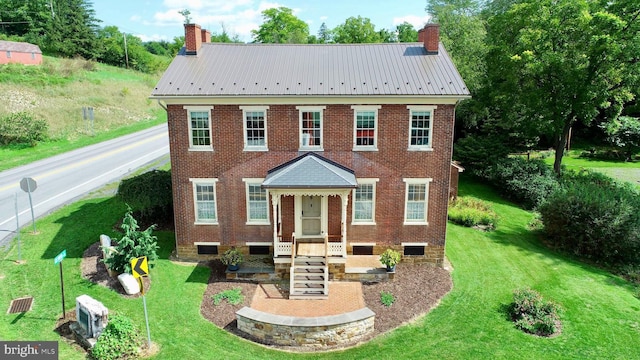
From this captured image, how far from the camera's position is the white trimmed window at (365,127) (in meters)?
16.5

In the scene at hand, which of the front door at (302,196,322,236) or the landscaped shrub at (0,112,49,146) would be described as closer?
the front door at (302,196,322,236)

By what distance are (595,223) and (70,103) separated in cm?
4619

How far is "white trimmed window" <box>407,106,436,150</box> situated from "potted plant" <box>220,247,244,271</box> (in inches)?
325

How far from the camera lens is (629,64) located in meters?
25.5

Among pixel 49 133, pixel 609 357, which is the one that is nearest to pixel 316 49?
pixel 609 357

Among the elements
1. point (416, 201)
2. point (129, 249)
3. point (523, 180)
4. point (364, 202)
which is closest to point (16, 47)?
point (129, 249)

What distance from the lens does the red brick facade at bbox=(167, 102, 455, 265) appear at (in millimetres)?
16594

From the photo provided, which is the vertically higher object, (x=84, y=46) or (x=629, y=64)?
(x=84, y=46)

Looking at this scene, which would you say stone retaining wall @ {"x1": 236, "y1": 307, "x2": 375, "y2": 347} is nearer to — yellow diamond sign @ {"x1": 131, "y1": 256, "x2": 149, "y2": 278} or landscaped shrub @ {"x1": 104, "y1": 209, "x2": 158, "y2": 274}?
yellow diamond sign @ {"x1": 131, "y1": 256, "x2": 149, "y2": 278}

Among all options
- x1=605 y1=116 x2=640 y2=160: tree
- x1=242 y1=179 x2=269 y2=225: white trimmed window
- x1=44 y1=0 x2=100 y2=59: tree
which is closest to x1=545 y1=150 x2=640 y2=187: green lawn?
x1=605 y1=116 x2=640 y2=160: tree

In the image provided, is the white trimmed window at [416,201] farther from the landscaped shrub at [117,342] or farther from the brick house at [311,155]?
the landscaped shrub at [117,342]

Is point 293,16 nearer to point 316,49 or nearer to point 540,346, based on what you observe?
point 316,49

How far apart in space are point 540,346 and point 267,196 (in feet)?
36.2

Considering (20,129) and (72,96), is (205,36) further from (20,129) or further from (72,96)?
(72,96)
